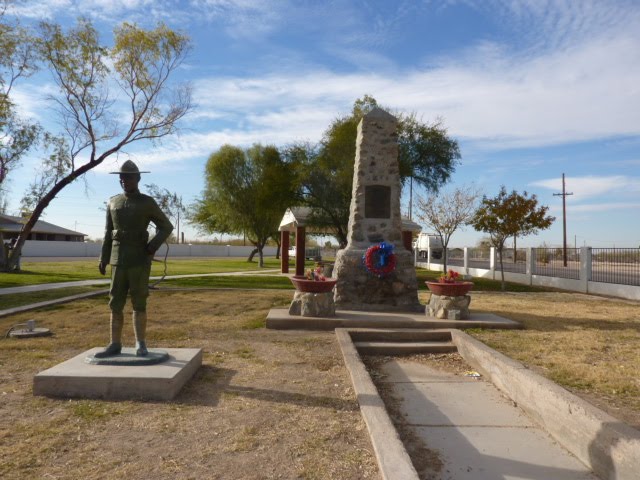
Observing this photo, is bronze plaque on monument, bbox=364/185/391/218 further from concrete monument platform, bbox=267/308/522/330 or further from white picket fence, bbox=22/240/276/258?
white picket fence, bbox=22/240/276/258

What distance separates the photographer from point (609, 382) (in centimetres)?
508

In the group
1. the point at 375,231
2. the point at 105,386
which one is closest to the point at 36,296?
the point at 375,231

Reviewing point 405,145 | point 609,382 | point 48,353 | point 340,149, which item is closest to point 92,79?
point 340,149

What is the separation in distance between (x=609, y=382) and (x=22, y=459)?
5.53 m

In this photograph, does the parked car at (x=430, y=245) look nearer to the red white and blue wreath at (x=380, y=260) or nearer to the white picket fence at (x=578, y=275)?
the white picket fence at (x=578, y=275)

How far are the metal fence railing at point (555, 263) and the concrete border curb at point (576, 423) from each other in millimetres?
15702

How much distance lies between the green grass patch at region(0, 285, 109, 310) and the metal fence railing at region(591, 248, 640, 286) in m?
16.9

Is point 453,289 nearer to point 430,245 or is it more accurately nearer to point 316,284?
point 316,284

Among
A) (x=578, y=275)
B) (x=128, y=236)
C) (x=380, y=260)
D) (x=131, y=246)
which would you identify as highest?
(x=128, y=236)

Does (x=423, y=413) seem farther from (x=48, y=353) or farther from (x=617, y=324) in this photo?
(x=617, y=324)

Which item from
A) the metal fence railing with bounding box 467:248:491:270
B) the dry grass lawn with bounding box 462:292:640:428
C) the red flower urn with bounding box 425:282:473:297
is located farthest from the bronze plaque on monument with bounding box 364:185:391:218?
the metal fence railing with bounding box 467:248:491:270

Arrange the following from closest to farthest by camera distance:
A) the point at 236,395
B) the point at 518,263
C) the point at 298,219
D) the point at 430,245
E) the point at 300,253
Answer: the point at 236,395, the point at 300,253, the point at 298,219, the point at 518,263, the point at 430,245

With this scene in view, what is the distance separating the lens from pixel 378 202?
1059cm

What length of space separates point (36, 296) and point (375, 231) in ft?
30.0
